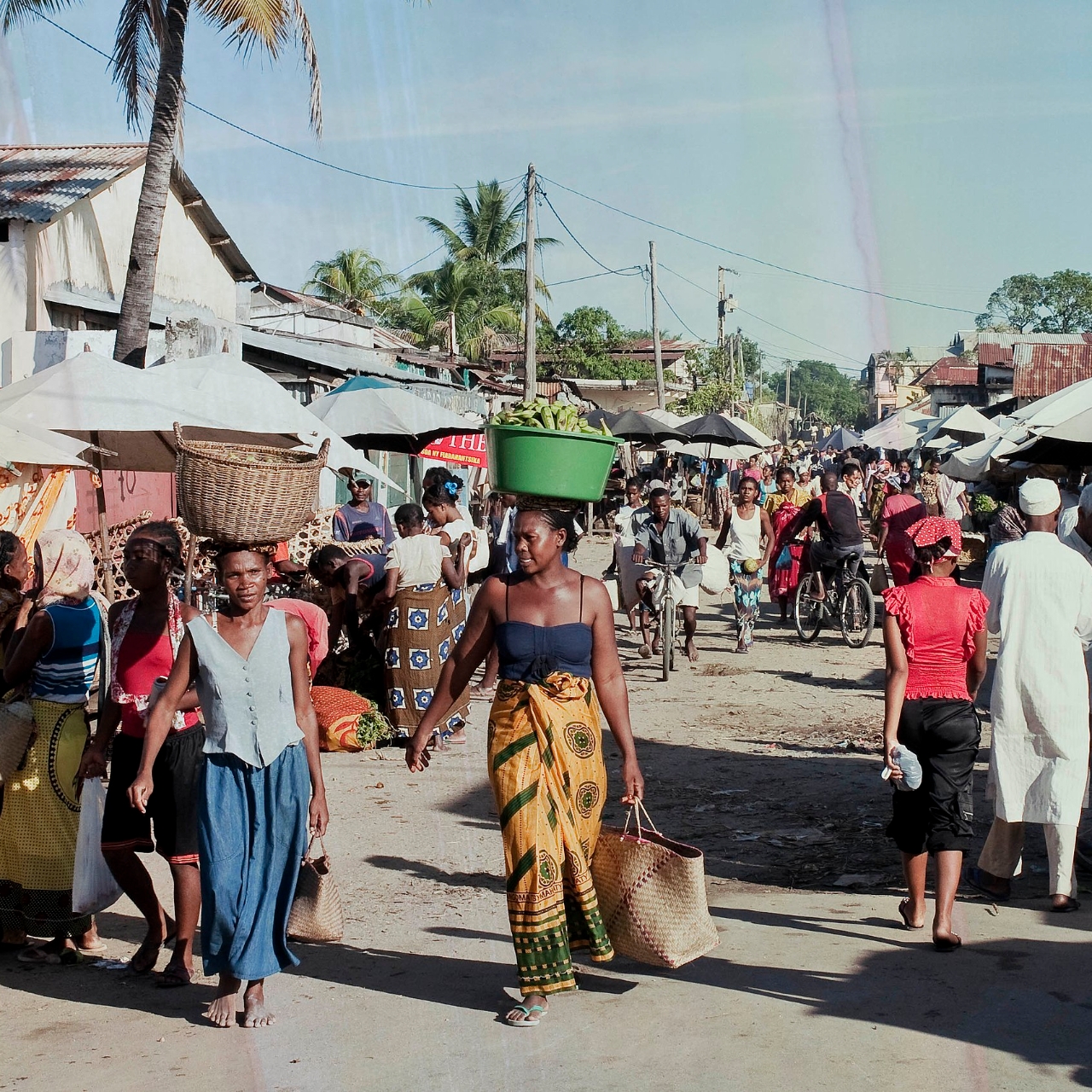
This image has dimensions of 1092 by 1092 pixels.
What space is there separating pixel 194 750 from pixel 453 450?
14.9m

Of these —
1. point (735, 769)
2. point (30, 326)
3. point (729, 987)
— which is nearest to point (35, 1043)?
point (729, 987)

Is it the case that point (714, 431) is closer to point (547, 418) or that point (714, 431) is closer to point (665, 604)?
point (665, 604)

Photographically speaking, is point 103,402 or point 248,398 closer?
point 103,402

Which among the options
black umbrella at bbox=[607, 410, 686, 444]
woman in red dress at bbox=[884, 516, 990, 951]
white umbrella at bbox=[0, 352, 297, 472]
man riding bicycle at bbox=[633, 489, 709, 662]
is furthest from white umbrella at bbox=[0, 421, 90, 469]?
black umbrella at bbox=[607, 410, 686, 444]

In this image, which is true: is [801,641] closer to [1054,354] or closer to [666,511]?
[666,511]

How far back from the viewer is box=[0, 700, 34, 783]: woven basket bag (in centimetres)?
539

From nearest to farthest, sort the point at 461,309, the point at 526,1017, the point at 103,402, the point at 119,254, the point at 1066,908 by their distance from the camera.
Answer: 1. the point at 526,1017
2. the point at 1066,908
3. the point at 103,402
4. the point at 119,254
5. the point at 461,309

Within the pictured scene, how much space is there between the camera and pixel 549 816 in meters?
4.64

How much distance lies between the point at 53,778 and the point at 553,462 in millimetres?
2359

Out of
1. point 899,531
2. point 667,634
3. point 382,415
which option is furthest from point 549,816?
point 382,415

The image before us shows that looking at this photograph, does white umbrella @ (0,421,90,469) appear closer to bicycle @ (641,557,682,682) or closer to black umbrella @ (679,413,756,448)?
bicycle @ (641,557,682,682)

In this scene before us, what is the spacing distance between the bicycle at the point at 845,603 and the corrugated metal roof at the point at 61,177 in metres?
9.06

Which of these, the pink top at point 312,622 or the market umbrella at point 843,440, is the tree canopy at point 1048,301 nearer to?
the market umbrella at point 843,440

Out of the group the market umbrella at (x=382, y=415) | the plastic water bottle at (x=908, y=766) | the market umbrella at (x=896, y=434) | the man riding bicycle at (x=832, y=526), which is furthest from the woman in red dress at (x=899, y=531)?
the market umbrella at (x=896, y=434)
